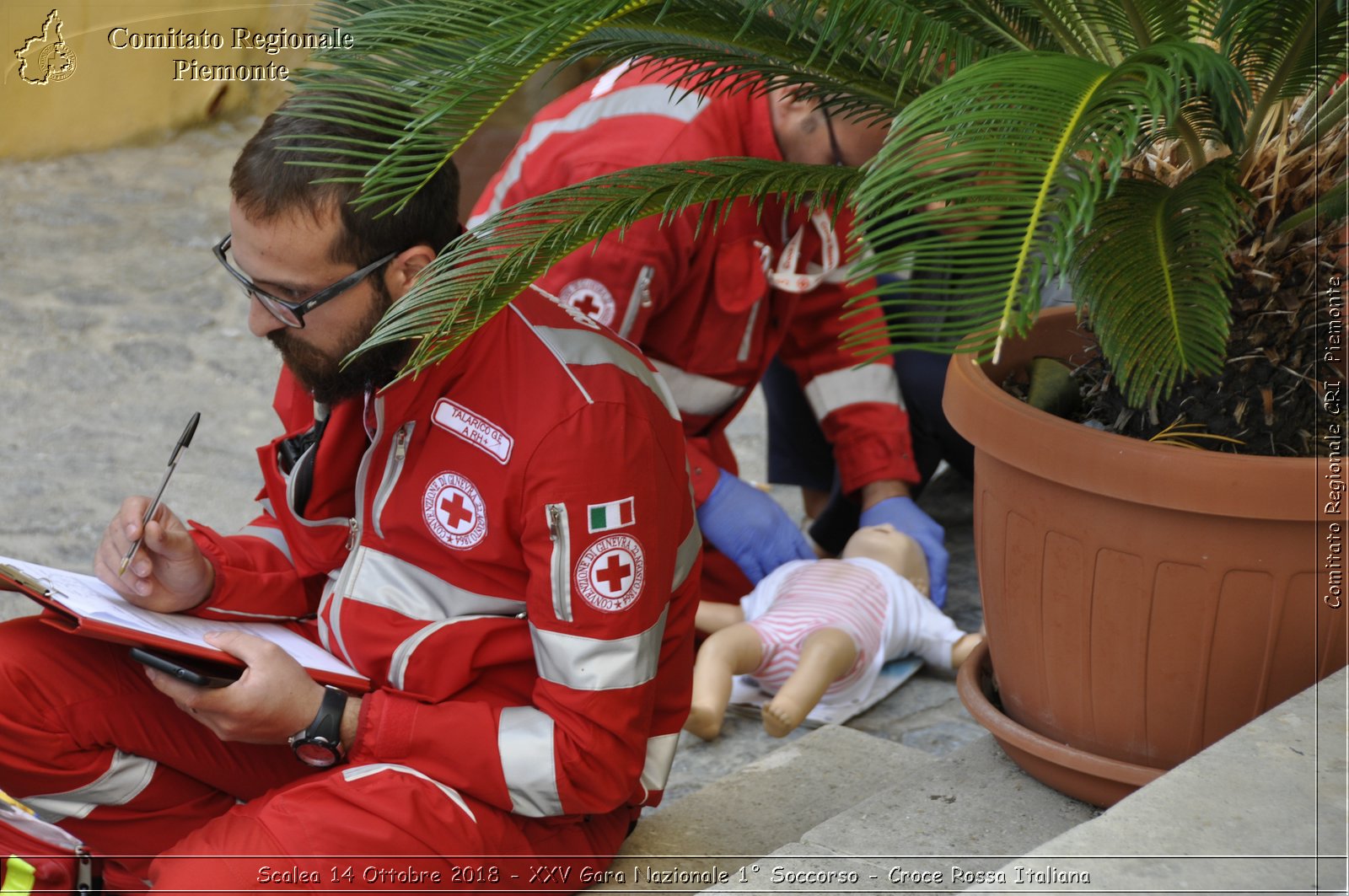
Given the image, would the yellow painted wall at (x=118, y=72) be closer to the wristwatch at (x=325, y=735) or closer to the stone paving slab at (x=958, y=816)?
the wristwatch at (x=325, y=735)

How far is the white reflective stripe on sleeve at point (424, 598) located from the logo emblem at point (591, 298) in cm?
114

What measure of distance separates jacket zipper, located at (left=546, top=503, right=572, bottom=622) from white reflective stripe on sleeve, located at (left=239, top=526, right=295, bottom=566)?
2.20 ft

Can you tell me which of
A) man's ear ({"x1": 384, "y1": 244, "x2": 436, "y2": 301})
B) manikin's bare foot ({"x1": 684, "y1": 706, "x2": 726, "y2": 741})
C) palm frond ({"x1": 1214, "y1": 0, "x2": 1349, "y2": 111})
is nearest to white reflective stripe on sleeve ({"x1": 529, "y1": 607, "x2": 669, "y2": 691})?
man's ear ({"x1": 384, "y1": 244, "x2": 436, "y2": 301})

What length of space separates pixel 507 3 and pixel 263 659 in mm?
896

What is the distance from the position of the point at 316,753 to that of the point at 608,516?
52cm

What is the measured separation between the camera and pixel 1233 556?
167 cm

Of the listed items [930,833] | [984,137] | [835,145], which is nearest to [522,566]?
[930,833]

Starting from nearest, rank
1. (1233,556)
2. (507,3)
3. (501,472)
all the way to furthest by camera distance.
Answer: (507,3), (1233,556), (501,472)

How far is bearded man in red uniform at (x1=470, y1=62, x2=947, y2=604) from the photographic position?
2.87m

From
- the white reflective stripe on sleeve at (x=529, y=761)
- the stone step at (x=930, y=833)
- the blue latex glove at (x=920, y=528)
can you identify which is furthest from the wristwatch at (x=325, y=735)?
the blue latex glove at (x=920, y=528)

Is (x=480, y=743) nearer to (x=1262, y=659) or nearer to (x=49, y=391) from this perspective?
(x=1262, y=659)

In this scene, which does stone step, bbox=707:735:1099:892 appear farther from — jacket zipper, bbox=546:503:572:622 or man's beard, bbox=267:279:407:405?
man's beard, bbox=267:279:407:405

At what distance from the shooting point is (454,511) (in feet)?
5.98

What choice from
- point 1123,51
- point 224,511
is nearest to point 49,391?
point 224,511
